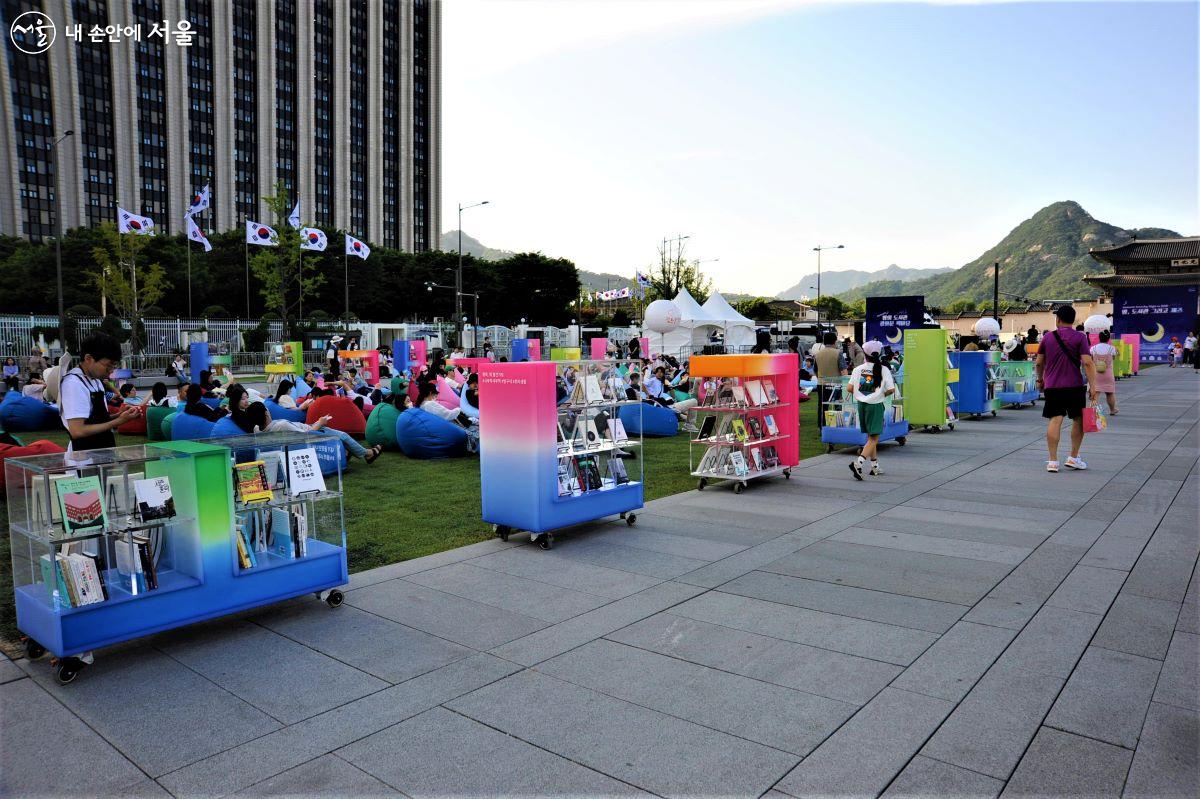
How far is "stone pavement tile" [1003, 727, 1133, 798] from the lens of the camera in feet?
10.8

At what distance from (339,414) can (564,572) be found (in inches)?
344

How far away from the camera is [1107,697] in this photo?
4.13 metres

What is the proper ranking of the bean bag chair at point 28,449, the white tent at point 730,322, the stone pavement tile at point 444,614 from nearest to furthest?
1. the stone pavement tile at point 444,614
2. the bean bag chair at point 28,449
3. the white tent at point 730,322

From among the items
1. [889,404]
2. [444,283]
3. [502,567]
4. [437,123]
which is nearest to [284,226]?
[444,283]

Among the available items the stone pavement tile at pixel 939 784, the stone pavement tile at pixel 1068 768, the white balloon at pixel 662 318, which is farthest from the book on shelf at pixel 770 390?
the white balloon at pixel 662 318

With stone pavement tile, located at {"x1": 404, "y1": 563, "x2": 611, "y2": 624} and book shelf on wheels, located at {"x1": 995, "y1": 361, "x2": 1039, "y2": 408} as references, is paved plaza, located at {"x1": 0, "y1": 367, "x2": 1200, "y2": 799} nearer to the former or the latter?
stone pavement tile, located at {"x1": 404, "y1": 563, "x2": 611, "y2": 624}

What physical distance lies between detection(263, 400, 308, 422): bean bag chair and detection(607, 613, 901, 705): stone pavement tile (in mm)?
10565

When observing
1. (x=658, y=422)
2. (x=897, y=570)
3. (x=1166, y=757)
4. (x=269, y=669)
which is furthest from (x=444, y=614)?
(x=658, y=422)

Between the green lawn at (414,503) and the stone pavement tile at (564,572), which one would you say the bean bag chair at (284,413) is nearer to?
the green lawn at (414,503)

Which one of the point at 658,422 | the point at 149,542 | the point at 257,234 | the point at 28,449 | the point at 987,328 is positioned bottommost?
the point at 658,422

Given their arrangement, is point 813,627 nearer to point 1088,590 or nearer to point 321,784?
point 1088,590

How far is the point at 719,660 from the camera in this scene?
4.73 meters

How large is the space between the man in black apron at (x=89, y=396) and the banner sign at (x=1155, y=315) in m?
46.9

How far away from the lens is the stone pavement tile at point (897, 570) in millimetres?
6039
